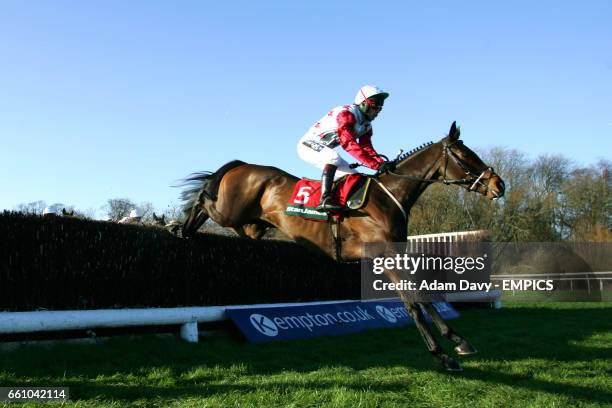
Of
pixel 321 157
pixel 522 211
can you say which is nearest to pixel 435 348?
pixel 321 157

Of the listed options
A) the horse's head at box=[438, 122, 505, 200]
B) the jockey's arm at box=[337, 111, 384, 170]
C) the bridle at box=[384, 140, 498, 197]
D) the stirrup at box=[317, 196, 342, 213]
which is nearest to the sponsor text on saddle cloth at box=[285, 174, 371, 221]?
the stirrup at box=[317, 196, 342, 213]

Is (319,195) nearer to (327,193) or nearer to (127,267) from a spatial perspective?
(327,193)

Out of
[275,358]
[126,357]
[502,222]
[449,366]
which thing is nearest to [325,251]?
[275,358]

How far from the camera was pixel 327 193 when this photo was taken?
550 centimetres

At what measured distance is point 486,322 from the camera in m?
9.91

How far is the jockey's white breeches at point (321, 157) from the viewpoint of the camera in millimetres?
5660

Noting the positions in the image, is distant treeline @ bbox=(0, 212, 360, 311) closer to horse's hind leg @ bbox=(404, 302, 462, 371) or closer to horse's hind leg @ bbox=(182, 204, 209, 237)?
horse's hind leg @ bbox=(182, 204, 209, 237)

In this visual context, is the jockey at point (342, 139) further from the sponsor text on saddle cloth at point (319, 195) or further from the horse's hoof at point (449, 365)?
the horse's hoof at point (449, 365)

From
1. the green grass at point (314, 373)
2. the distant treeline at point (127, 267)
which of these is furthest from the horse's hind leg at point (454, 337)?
the distant treeline at point (127, 267)

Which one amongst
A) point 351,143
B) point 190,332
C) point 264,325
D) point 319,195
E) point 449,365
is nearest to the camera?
point 449,365

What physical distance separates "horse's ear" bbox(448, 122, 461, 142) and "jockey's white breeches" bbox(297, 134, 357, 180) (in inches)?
39.6

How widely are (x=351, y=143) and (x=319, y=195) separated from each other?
24.1 inches

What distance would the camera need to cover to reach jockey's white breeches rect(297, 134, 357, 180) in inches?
223

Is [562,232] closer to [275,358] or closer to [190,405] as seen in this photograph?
[275,358]
